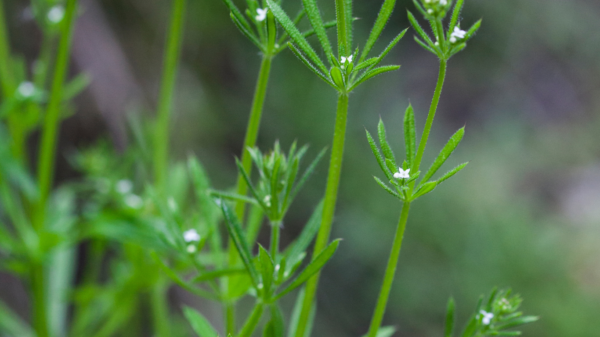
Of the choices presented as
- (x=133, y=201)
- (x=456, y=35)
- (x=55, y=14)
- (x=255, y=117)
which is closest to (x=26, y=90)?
(x=55, y=14)

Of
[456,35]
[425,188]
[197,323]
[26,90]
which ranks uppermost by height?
[26,90]

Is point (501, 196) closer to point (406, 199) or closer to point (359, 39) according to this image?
point (359, 39)

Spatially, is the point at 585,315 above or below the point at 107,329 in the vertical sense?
below

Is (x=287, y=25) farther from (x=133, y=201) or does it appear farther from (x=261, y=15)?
(x=133, y=201)

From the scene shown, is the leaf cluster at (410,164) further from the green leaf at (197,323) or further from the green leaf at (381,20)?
the green leaf at (197,323)

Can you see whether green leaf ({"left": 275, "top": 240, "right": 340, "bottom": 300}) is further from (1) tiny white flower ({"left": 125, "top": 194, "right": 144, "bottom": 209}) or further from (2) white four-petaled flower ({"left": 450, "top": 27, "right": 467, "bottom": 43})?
(1) tiny white flower ({"left": 125, "top": 194, "right": 144, "bottom": 209})

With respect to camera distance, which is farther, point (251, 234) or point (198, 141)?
point (198, 141)

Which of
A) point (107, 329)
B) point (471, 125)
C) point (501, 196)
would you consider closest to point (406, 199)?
point (107, 329)

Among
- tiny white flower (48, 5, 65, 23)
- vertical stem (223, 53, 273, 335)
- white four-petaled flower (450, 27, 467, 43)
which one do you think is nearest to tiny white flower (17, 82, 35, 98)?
tiny white flower (48, 5, 65, 23)
